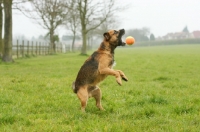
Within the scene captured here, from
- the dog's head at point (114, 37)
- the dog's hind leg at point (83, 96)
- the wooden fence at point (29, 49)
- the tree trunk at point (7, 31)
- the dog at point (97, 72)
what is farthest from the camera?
the wooden fence at point (29, 49)

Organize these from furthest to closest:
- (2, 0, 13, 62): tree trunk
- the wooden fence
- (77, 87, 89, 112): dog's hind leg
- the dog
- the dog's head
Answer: the wooden fence < (2, 0, 13, 62): tree trunk < the dog's head < the dog < (77, 87, 89, 112): dog's hind leg

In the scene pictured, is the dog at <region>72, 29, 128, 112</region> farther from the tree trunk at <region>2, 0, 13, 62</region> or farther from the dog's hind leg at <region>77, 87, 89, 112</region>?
the tree trunk at <region>2, 0, 13, 62</region>

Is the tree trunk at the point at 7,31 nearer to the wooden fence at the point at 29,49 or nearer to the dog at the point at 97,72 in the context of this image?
the wooden fence at the point at 29,49

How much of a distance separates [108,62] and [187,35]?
17746cm

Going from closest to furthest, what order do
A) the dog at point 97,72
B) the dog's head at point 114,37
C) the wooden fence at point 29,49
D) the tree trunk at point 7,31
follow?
the dog at point 97,72, the dog's head at point 114,37, the tree trunk at point 7,31, the wooden fence at point 29,49

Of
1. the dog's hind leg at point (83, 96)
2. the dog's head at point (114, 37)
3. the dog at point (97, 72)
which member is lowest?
the dog's hind leg at point (83, 96)

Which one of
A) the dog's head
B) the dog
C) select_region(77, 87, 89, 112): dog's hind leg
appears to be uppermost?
the dog's head

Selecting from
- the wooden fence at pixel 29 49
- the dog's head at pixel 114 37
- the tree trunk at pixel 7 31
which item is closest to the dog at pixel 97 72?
the dog's head at pixel 114 37

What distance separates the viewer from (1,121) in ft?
17.4

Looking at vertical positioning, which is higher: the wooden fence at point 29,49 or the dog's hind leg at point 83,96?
the wooden fence at point 29,49

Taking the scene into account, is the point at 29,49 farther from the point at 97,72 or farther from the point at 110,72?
the point at 110,72

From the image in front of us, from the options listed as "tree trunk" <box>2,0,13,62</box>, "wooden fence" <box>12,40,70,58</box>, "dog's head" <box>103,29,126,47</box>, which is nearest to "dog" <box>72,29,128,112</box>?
"dog's head" <box>103,29,126,47</box>

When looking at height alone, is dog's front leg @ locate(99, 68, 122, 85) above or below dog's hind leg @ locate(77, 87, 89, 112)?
above

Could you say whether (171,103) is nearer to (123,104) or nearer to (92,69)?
(123,104)
